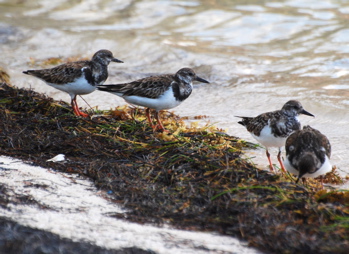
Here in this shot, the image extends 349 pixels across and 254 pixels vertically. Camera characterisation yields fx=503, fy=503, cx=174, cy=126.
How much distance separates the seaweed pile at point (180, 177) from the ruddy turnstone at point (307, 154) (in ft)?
0.50

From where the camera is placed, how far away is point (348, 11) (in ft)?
34.1

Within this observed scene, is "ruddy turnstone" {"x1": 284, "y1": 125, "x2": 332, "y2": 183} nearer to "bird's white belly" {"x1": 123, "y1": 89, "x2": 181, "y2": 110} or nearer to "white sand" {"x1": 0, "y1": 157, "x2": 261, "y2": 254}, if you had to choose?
"white sand" {"x1": 0, "y1": 157, "x2": 261, "y2": 254}

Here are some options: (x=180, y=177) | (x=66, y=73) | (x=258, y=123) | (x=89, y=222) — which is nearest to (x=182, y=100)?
(x=258, y=123)

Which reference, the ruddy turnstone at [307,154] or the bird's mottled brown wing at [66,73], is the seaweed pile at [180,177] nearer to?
the ruddy turnstone at [307,154]

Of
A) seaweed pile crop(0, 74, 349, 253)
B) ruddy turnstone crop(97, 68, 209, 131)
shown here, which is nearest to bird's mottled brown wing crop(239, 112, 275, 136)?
seaweed pile crop(0, 74, 349, 253)

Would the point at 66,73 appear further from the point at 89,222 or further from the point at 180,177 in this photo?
the point at 89,222

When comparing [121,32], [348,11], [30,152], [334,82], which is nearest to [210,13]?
[121,32]

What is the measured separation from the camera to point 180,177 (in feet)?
11.7

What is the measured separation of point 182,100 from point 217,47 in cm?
415

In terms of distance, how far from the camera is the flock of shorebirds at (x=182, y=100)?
12.3 ft

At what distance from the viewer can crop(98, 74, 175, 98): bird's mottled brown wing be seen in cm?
488

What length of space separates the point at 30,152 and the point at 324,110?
12.6 ft

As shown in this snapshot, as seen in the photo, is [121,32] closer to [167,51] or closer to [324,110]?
[167,51]

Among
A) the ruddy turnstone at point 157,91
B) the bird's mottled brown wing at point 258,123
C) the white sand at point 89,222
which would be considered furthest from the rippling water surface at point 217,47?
the white sand at point 89,222
